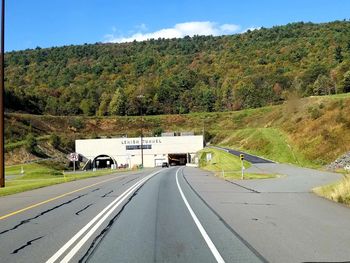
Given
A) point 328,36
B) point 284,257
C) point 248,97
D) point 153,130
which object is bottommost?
point 284,257

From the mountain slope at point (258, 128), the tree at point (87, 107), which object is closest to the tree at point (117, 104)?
the tree at point (87, 107)

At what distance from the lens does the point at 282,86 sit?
159500 millimetres

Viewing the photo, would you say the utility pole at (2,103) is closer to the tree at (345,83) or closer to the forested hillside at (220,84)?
the tree at (345,83)

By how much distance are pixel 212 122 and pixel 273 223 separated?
15018cm

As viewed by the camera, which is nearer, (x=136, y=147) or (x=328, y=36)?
(x=136, y=147)

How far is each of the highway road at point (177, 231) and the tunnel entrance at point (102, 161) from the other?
107m

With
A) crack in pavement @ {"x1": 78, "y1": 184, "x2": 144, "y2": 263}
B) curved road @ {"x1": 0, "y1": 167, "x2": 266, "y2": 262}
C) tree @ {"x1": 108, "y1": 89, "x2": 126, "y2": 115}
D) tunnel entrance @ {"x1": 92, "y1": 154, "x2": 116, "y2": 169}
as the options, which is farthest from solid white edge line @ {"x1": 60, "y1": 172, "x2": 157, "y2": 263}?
tree @ {"x1": 108, "y1": 89, "x2": 126, "y2": 115}

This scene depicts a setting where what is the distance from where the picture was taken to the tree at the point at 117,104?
178000mm

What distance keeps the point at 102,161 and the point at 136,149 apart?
1027 centimetres

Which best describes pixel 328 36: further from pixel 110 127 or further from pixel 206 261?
pixel 206 261

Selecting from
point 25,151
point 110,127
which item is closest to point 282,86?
point 110,127

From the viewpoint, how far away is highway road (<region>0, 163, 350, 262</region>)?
878 cm

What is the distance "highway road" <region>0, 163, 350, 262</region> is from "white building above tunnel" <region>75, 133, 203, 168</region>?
342 ft

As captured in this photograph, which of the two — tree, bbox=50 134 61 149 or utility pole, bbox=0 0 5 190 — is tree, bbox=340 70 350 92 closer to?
tree, bbox=50 134 61 149
